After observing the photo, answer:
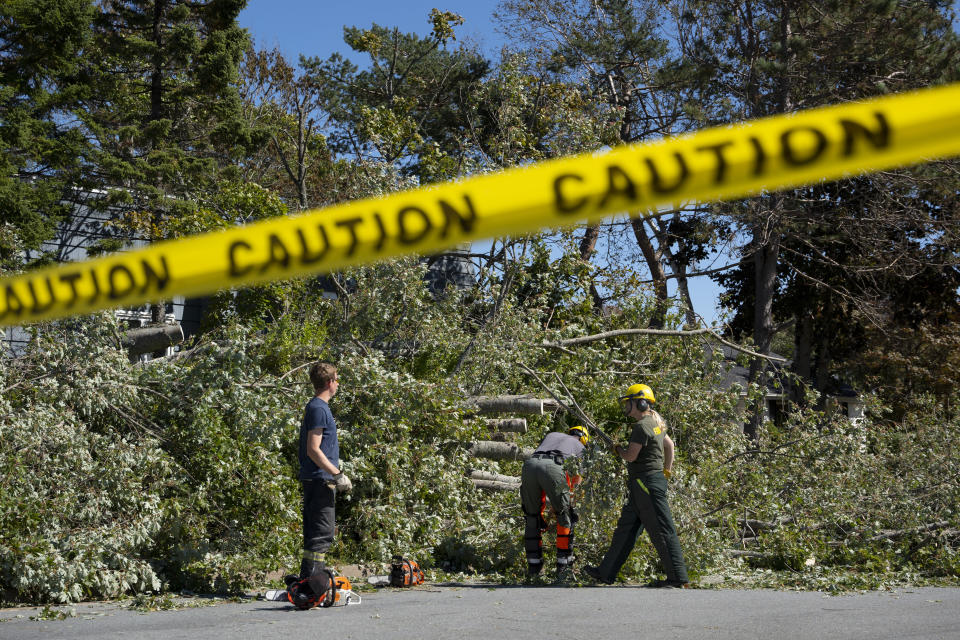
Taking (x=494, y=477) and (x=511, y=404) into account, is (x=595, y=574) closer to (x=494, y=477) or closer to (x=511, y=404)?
(x=494, y=477)

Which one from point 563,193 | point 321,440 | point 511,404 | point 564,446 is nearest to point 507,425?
point 511,404

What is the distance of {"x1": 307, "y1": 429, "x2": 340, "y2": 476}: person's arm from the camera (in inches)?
237

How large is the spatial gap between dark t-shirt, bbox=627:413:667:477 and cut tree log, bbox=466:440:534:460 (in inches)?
96.5

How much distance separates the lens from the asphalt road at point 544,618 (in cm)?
520

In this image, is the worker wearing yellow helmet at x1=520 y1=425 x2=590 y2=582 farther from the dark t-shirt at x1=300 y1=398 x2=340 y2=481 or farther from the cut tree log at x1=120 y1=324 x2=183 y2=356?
the cut tree log at x1=120 y1=324 x2=183 y2=356

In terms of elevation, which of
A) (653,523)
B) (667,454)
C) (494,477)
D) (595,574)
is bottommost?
(595,574)

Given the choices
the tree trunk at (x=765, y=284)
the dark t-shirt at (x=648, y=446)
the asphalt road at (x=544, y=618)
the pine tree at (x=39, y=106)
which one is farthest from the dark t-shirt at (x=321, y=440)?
the tree trunk at (x=765, y=284)

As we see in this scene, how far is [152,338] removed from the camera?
26.5ft

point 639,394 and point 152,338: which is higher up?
point 152,338

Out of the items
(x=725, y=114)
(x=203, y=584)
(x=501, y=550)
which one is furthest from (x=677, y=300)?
(x=203, y=584)

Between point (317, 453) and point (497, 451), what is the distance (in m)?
3.78

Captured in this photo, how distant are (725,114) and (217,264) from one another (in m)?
17.9

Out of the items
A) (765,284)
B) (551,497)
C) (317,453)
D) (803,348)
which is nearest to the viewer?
(317,453)

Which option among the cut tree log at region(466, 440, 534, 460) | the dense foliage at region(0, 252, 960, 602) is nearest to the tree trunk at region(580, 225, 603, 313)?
the dense foliage at region(0, 252, 960, 602)
